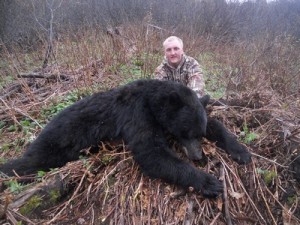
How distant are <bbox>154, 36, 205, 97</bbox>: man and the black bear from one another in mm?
1607

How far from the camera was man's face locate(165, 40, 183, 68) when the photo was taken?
5.15m

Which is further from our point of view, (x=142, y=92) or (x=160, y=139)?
(x=142, y=92)

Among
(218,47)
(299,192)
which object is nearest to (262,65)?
(218,47)

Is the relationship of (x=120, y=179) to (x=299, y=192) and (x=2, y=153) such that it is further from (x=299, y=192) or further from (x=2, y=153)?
(x=2, y=153)

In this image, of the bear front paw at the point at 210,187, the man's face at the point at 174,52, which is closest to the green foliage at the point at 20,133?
the man's face at the point at 174,52

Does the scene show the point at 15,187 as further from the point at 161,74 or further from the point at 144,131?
the point at 161,74

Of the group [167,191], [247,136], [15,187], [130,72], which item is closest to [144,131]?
[167,191]

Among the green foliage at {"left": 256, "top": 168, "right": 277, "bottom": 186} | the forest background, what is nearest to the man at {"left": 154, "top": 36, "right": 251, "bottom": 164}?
the forest background

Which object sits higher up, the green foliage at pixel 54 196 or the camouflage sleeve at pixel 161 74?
the camouflage sleeve at pixel 161 74

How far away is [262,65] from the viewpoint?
24.1 ft

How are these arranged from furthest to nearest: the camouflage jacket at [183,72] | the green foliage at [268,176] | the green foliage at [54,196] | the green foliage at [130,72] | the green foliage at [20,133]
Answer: the green foliage at [130,72]
the camouflage jacket at [183,72]
the green foliage at [20,133]
the green foliage at [268,176]
the green foliage at [54,196]

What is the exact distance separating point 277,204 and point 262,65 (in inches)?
196

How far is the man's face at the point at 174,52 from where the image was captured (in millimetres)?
5152

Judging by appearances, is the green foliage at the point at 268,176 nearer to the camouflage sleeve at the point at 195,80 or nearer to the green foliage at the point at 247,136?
the green foliage at the point at 247,136
